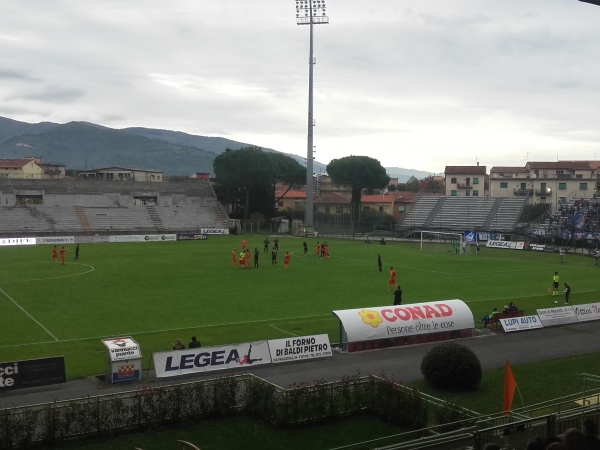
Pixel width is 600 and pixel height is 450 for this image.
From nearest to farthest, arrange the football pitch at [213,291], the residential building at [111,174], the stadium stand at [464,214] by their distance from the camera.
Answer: the football pitch at [213,291] → the stadium stand at [464,214] → the residential building at [111,174]

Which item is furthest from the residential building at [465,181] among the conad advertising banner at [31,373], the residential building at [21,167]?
the conad advertising banner at [31,373]

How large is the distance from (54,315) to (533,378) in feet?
66.6

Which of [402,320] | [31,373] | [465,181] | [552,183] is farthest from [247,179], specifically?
[31,373]

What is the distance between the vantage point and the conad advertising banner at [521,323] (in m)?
27.7

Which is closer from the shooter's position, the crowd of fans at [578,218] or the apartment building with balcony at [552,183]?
the crowd of fans at [578,218]

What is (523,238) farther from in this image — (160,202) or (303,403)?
(303,403)

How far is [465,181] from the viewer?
124 metres

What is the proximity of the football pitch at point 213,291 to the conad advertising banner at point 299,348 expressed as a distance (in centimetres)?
353

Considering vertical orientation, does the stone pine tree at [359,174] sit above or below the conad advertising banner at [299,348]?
above

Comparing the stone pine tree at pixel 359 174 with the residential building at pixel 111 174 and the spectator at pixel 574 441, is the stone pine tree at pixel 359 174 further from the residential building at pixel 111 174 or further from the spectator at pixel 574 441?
the spectator at pixel 574 441

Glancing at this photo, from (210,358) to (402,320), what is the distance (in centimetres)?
777

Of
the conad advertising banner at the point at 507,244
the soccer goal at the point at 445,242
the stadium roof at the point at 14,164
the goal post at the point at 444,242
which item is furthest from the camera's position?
the stadium roof at the point at 14,164

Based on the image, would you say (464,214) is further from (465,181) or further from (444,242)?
(465,181)

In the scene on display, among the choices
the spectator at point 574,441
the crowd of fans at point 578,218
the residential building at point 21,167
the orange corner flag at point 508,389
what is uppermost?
the residential building at point 21,167
